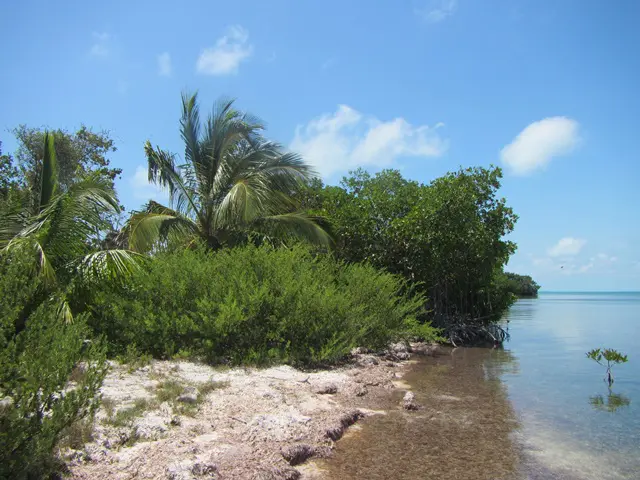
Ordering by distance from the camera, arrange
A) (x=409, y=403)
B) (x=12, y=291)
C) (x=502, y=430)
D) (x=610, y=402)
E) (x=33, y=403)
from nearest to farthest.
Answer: (x=33, y=403) → (x=12, y=291) → (x=502, y=430) → (x=409, y=403) → (x=610, y=402)

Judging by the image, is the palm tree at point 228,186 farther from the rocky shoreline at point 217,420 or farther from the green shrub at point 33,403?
the green shrub at point 33,403

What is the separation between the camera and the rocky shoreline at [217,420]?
4168 mm

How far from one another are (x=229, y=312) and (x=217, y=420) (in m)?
3.31

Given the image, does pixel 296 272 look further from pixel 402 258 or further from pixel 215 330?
pixel 402 258

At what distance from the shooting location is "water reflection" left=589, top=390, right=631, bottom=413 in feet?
26.5

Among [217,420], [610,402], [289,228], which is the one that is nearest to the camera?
[217,420]

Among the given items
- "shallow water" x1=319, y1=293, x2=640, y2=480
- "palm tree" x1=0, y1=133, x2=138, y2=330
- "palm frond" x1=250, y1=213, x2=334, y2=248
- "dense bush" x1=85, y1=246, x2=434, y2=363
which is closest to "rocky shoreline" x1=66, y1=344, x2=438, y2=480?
"shallow water" x1=319, y1=293, x2=640, y2=480

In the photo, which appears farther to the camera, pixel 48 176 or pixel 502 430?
pixel 48 176

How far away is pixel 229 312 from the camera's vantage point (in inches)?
342

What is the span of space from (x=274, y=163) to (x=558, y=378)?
10.3 meters

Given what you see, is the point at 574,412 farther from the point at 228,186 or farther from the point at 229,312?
the point at 228,186

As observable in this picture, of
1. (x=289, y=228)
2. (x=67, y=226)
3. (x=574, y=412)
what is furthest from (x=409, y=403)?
(x=289, y=228)

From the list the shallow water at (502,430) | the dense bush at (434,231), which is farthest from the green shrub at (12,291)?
the dense bush at (434,231)

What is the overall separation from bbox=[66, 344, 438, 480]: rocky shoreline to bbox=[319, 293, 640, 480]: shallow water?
42 cm
